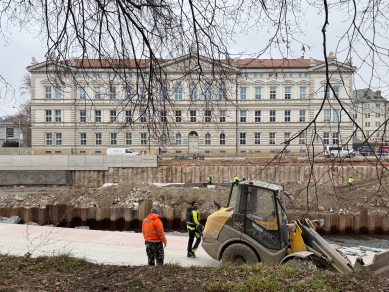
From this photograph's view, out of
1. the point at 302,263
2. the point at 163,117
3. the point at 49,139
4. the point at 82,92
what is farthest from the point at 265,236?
the point at 49,139

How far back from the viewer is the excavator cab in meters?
6.84

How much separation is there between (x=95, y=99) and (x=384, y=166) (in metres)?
4.20

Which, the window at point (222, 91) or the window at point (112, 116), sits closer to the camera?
the window at point (222, 91)

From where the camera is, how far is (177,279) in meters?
4.81

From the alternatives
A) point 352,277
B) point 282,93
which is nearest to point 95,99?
point 352,277

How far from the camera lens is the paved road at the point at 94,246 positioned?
27.9ft

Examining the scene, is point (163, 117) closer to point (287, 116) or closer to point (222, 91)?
point (222, 91)

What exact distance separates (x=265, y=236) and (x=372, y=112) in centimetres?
391

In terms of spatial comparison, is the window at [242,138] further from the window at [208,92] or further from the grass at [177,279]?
the window at [208,92]

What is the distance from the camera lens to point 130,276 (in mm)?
4953

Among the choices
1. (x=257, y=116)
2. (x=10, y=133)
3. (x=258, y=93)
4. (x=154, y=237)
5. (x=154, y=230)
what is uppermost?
(x=258, y=93)

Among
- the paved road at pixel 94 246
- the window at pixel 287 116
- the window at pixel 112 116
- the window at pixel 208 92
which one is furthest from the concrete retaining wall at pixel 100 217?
the window at pixel 287 116

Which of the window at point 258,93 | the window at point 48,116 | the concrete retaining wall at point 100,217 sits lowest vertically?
the concrete retaining wall at point 100,217

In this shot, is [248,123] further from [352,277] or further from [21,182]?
[352,277]
